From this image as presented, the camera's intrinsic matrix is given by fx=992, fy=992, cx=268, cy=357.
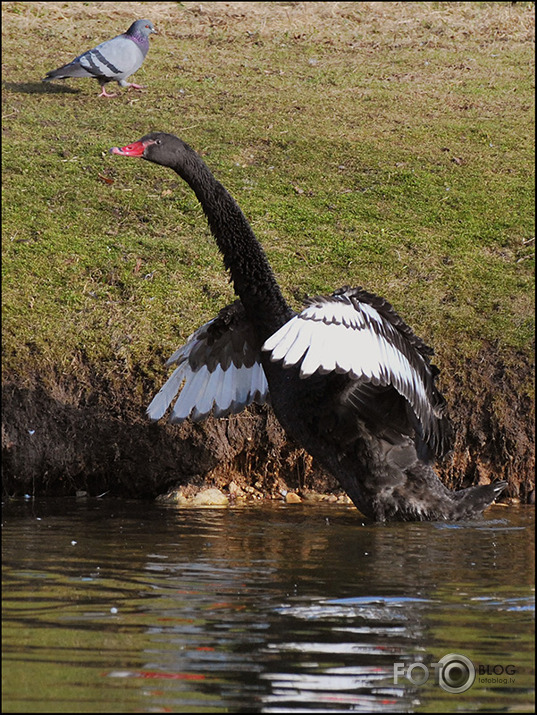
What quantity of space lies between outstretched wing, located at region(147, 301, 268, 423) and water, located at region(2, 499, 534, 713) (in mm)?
1169

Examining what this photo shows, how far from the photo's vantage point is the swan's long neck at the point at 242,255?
7270 millimetres

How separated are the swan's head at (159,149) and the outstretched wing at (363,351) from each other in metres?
1.82

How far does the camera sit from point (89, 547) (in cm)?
606

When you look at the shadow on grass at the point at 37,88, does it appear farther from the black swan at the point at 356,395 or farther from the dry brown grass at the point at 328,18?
the black swan at the point at 356,395

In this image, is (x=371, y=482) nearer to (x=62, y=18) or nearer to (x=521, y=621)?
(x=521, y=621)

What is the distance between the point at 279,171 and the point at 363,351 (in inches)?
269

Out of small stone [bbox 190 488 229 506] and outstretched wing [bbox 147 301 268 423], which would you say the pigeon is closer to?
outstretched wing [bbox 147 301 268 423]

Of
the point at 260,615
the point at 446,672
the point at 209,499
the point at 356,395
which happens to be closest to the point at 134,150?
the point at 356,395

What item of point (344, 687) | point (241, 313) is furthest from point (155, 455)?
point (344, 687)

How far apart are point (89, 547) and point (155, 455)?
7.16 ft

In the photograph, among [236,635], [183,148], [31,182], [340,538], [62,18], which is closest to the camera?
[236,635]

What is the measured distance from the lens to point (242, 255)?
7.44 metres

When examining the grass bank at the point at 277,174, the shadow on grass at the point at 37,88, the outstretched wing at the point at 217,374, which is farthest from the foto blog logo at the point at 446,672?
the shadow on grass at the point at 37,88

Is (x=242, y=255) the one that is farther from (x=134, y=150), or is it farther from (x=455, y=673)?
(x=455, y=673)
